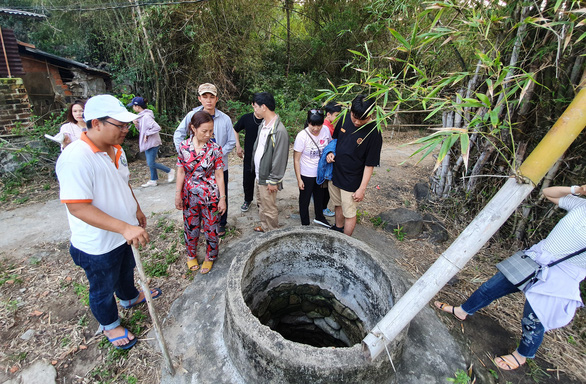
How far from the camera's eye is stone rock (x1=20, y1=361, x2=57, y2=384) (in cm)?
209

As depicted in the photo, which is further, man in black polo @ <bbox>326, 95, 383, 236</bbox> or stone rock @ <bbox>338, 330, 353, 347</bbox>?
stone rock @ <bbox>338, 330, 353, 347</bbox>

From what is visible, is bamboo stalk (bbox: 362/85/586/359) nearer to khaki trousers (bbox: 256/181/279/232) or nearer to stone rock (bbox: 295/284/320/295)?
stone rock (bbox: 295/284/320/295)

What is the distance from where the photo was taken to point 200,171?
2.71 m

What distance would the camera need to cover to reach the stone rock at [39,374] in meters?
2.09

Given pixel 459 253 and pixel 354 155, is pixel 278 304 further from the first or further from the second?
pixel 459 253

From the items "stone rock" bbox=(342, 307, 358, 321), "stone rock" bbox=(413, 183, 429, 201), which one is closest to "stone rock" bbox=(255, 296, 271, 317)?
"stone rock" bbox=(342, 307, 358, 321)

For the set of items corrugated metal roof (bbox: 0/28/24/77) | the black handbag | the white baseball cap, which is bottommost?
the black handbag

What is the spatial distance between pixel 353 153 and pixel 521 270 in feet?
5.81

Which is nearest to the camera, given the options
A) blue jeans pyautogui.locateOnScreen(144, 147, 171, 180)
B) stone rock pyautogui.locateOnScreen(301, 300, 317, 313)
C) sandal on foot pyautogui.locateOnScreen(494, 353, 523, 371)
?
sandal on foot pyautogui.locateOnScreen(494, 353, 523, 371)

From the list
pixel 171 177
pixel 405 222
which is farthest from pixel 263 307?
pixel 171 177

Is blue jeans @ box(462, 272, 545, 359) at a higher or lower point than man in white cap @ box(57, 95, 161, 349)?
lower

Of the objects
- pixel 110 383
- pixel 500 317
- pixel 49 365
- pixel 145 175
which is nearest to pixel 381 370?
pixel 500 317

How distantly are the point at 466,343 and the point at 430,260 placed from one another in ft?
3.89

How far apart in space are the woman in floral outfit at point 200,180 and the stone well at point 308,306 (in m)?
0.66
